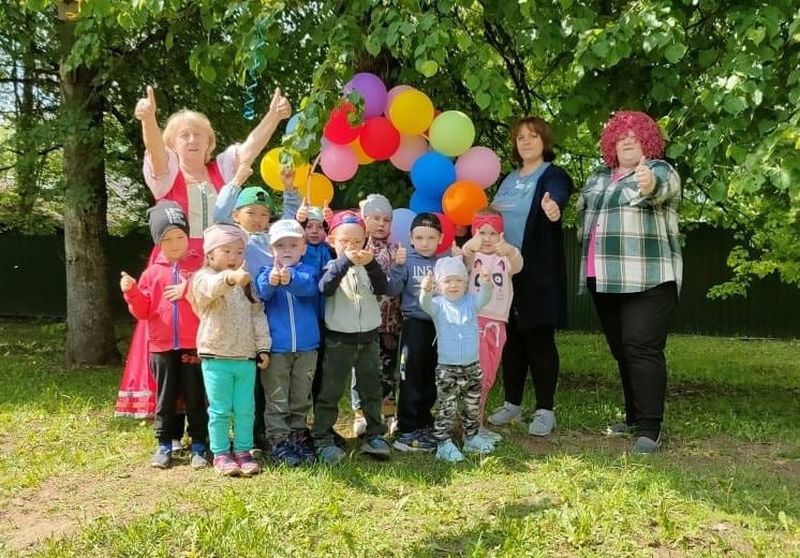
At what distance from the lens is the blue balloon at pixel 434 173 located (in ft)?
15.4

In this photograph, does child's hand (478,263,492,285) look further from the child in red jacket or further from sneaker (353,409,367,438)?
the child in red jacket

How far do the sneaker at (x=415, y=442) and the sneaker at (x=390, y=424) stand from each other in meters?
0.17

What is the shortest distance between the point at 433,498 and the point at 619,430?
5.71 ft

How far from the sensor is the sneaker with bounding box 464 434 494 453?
420cm

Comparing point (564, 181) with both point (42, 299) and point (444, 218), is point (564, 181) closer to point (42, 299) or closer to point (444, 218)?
point (444, 218)

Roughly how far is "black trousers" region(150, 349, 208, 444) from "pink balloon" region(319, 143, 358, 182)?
141 centimetres

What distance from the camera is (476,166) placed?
4.77 metres

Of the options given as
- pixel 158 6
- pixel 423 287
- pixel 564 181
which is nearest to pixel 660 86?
pixel 564 181

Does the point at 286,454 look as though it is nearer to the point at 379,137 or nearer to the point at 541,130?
the point at 379,137

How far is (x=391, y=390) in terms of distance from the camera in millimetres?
4719

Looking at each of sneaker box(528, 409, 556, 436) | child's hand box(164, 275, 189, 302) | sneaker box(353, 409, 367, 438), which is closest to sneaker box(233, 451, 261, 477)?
sneaker box(353, 409, 367, 438)

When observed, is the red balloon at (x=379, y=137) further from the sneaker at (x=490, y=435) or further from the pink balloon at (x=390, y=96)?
the sneaker at (x=490, y=435)

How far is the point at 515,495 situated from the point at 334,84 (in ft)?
7.83

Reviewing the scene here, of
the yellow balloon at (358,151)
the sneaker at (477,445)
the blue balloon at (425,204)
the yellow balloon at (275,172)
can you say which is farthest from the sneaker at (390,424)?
the yellow balloon at (358,151)
